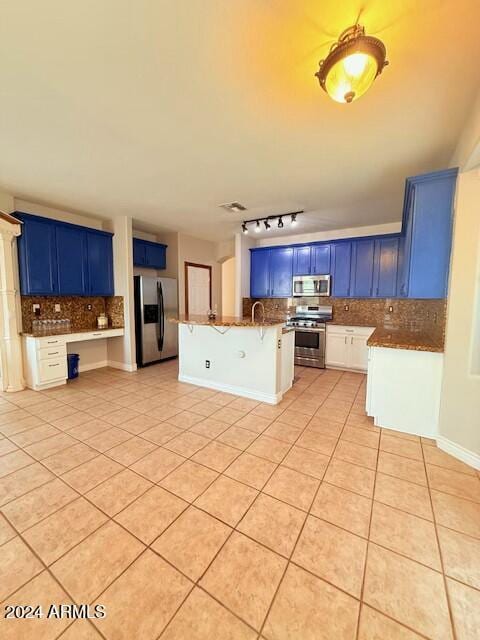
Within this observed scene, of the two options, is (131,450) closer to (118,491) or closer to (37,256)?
(118,491)

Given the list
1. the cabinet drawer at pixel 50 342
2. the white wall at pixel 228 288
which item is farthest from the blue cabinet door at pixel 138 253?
the white wall at pixel 228 288

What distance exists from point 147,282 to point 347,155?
3.78 metres

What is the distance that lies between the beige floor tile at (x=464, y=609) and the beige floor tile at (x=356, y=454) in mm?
871

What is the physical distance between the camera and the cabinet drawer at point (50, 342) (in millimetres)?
3713

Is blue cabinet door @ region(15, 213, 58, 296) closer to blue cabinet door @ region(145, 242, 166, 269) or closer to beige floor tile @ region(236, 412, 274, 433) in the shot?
blue cabinet door @ region(145, 242, 166, 269)

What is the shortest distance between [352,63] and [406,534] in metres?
2.58

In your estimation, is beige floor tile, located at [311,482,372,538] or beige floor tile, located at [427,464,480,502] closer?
beige floor tile, located at [311,482,372,538]

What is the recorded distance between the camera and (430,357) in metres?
2.50

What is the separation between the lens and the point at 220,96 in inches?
70.5

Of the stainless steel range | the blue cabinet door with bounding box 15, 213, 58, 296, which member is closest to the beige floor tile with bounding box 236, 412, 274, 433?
the stainless steel range

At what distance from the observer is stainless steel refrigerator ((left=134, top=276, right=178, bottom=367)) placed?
491cm

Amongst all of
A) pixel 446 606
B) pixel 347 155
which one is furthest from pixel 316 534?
pixel 347 155

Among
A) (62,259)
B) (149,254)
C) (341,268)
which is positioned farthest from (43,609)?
(341,268)

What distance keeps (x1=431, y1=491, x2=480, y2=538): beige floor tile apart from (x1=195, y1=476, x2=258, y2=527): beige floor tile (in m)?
1.19
